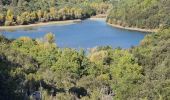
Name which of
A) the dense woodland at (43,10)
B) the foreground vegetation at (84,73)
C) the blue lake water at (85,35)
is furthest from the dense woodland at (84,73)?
the dense woodland at (43,10)

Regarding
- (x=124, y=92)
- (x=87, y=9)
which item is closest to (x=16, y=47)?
(x=124, y=92)

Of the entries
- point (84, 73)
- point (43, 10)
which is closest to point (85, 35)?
point (43, 10)

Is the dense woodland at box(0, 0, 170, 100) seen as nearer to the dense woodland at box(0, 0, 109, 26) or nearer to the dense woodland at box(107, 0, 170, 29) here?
the dense woodland at box(107, 0, 170, 29)

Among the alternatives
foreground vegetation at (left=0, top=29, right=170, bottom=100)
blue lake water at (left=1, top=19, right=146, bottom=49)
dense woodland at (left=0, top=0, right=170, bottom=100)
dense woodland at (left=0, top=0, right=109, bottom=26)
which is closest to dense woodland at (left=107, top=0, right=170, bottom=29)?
blue lake water at (left=1, top=19, right=146, bottom=49)

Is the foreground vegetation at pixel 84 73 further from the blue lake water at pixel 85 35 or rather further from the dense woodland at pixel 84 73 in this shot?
the blue lake water at pixel 85 35

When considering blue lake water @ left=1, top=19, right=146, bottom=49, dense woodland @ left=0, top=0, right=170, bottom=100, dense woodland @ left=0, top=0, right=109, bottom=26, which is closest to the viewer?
dense woodland @ left=0, top=0, right=170, bottom=100

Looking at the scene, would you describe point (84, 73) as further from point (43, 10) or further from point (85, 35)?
point (43, 10)
